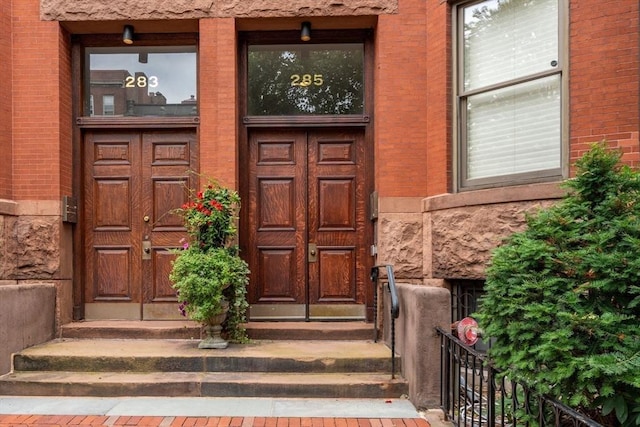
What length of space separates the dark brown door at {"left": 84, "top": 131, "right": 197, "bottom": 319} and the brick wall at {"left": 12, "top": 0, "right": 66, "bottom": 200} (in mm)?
547

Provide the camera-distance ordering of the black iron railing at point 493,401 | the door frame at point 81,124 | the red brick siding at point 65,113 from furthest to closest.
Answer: the door frame at point 81,124 < the red brick siding at point 65,113 < the black iron railing at point 493,401

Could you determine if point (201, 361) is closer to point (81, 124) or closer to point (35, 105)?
point (81, 124)

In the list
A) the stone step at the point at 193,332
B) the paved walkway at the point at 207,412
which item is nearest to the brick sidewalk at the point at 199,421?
the paved walkway at the point at 207,412

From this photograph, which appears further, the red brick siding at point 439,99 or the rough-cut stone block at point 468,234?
the red brick siding at point 439,99

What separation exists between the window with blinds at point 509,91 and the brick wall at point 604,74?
0.20 metres

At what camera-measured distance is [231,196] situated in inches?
233

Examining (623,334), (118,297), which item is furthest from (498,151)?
(118,297)

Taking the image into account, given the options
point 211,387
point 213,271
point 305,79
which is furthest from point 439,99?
point 211,387

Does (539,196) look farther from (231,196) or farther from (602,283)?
(231,196)

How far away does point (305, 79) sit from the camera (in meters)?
7.03

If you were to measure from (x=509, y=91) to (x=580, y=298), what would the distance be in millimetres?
3480

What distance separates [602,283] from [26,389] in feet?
17.1

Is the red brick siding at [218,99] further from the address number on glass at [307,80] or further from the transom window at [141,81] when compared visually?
the address number on glass at [307,80]

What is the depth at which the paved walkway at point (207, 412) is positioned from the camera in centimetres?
439
